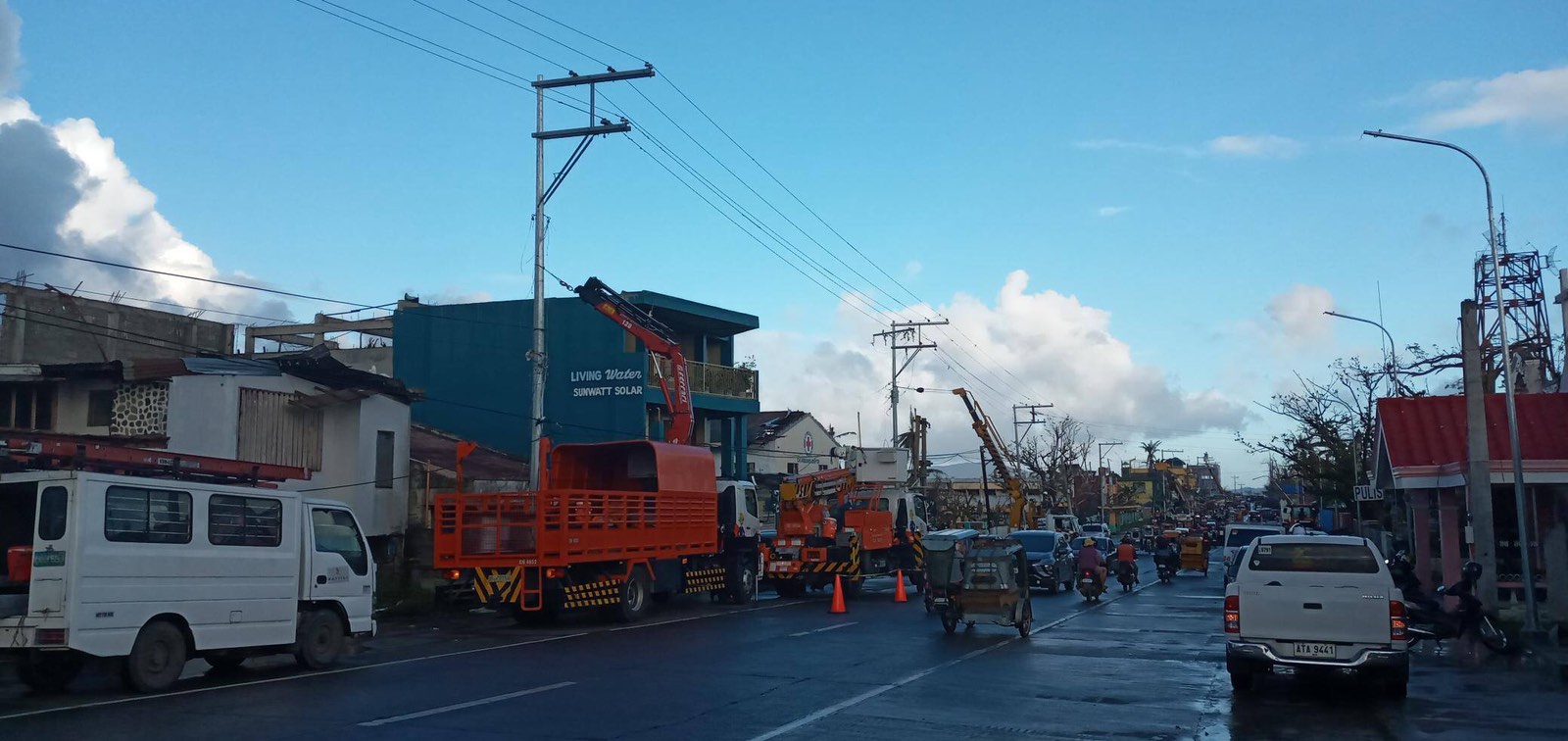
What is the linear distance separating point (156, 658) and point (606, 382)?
91.3ft

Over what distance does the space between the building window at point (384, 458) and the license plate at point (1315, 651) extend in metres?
21.1

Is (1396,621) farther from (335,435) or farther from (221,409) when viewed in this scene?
(335,435)

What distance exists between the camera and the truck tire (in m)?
27.4

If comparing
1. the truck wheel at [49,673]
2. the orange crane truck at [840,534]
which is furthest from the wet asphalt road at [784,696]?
the orange crane truck at [840,534]

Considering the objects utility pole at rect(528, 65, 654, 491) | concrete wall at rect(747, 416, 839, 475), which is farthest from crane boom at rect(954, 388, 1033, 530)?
utility pole at rect(528, 65, 654, 491)

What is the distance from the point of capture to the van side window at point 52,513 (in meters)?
11.8

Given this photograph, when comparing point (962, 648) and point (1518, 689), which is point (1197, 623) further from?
point (1518, 689)

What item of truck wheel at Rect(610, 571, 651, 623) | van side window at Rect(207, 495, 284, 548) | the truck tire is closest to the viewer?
van side window at Rect(207, 495, 284, 548)

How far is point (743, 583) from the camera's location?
2756 cm

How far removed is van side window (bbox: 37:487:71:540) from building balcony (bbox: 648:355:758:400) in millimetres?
27320

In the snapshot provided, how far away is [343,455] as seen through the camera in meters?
26.4

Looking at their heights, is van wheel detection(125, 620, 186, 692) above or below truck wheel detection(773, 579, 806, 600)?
above

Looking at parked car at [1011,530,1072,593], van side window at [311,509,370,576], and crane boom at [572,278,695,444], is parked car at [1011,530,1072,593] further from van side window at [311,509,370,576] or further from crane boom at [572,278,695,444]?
van side window at [311,509,370,576]

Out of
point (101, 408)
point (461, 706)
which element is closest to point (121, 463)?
point (461, 706)
